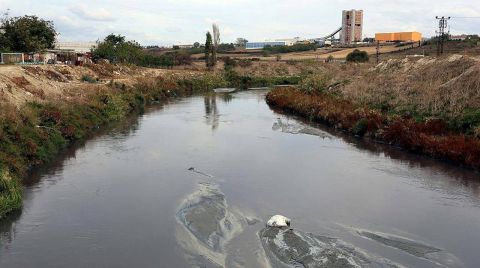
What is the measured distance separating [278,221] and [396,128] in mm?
14645

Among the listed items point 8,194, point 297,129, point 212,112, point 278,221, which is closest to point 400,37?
point 212,112

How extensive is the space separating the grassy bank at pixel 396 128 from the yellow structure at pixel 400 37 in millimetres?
100227

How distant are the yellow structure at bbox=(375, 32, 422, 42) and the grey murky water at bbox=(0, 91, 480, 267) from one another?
114 m

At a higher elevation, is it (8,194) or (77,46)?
(77,46)

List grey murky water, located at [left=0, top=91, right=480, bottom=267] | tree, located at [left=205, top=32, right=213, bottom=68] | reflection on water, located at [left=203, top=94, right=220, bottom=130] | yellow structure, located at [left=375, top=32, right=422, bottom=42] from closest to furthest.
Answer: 1. grey murky water, located at [left=0, top=91, right=480, bottom=267]
2. reflection on water, located at [left=203, top=94, right=220, bottom=130]
3. tree, located at [left=205, top=32, right=213, bottom=68]
4. yellow structure, located at [left=375, top=32, right=422, bottom=42]

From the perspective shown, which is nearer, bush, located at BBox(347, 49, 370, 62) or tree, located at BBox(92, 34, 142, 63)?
tree, located at BBox(92, 34, 142, 63)

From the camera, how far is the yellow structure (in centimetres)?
13131

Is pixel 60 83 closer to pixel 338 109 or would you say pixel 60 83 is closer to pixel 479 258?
pixel 338 109

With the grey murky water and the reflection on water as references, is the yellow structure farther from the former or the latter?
the grey murky water

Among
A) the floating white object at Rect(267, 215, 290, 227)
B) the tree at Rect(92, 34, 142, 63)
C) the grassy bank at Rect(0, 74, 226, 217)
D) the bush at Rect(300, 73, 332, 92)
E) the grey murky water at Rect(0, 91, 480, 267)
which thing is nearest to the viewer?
the grey murky water at Rect(0, 91, 480, 267)

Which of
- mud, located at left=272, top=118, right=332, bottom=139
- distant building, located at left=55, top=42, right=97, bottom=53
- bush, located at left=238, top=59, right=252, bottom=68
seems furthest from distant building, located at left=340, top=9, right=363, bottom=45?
mud, located at left=272, top=118, right=332, bottom=139

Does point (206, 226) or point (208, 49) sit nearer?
point (206, 226)

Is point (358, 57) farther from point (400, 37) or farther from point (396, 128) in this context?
point (396, 128)

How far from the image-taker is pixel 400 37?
445 ft
